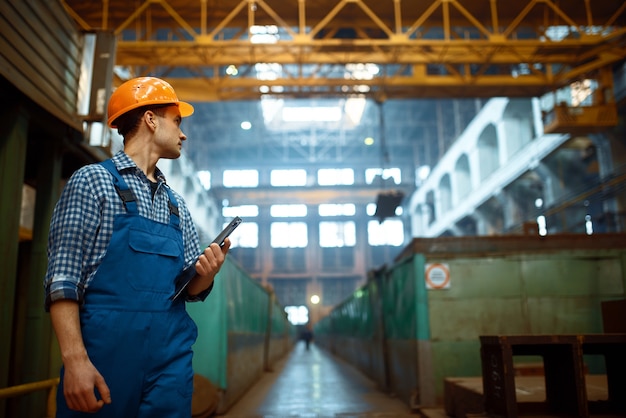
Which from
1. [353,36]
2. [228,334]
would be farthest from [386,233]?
[228,334]

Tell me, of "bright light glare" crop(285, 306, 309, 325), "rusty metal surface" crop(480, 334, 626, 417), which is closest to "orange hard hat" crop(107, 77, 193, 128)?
"rusty metal surface" crop(480, 334, 626, 417)

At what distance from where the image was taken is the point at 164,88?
214 cm

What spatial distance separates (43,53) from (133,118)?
3.67 m

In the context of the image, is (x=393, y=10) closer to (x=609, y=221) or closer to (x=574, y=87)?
(x=574, y=87)

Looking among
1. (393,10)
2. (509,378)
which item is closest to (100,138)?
(509,378)

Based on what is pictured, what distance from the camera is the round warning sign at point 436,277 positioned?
646 centimetres

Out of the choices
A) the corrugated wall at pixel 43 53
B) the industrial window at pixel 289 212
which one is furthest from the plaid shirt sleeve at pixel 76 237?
the industrial window at pixel 289 212

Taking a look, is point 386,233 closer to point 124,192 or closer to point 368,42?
point 368,42

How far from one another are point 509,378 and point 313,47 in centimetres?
966

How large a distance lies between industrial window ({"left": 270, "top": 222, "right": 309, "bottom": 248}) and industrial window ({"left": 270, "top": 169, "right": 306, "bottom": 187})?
10.8 ft

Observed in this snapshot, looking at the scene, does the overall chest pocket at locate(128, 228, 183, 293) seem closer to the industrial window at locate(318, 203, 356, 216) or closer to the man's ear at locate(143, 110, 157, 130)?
the man's ear at locate(143, 110, 157, 130)

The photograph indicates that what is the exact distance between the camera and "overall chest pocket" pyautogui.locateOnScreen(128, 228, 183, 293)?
1.84 metres

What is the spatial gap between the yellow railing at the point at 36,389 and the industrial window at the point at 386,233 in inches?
1214

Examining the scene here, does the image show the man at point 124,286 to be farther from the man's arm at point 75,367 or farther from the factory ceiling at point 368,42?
the factory ceiling at point 368,42
